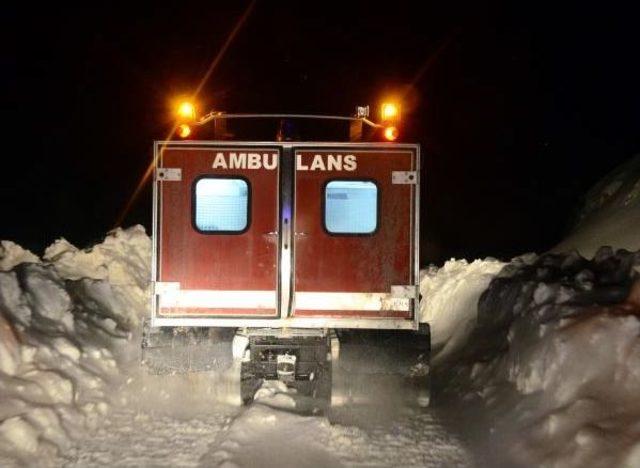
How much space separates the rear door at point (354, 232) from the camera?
25.0 feet

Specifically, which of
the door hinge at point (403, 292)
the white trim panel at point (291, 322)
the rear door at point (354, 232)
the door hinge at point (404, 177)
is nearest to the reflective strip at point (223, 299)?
the white trim panel at point (291, 322)

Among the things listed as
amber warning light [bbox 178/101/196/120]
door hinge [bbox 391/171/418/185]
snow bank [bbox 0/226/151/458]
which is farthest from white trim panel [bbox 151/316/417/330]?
amber warning light [bbox 178/101/196/120]

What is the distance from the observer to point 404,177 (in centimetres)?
761

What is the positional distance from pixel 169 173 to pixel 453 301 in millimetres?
6404

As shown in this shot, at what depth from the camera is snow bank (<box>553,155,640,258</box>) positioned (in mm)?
12133

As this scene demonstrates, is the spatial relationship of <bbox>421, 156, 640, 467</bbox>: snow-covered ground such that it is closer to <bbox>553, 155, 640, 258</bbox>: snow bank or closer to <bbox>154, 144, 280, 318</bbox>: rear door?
<bbox>553, 155, 640, 258</bbox>: snow bank

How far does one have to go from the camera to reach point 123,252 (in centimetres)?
1427

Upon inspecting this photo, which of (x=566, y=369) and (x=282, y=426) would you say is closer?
(x=566, y=369)

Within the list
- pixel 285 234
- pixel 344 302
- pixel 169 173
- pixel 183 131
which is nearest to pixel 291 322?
pixel 344 302

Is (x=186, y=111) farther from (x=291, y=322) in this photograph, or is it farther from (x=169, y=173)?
(x=291, y=322)

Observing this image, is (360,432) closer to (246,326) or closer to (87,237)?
(246,326)

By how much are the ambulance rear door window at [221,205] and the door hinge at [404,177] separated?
4.63 feet

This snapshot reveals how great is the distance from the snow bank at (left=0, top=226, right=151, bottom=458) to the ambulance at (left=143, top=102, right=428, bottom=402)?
1.11m

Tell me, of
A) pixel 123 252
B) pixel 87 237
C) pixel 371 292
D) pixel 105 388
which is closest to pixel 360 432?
pixel 371 292
